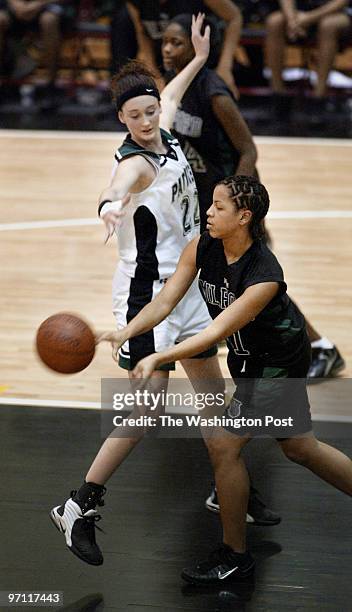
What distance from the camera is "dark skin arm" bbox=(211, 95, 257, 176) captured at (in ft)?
18.1

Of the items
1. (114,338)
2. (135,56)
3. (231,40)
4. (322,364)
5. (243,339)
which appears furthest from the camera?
(135,56)

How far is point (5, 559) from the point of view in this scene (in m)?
4.44

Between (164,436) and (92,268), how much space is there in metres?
2.83

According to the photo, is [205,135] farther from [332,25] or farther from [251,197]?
[332,25]

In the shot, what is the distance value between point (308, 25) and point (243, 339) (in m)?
9.31

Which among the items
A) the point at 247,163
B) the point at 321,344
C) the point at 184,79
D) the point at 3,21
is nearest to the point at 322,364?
the point at 321,344

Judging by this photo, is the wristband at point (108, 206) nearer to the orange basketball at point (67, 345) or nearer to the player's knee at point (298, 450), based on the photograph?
the orange basketball at point (67, 345)

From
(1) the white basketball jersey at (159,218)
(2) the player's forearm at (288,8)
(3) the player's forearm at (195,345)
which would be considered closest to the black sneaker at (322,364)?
(1) the white basketball jersey at (159,218)

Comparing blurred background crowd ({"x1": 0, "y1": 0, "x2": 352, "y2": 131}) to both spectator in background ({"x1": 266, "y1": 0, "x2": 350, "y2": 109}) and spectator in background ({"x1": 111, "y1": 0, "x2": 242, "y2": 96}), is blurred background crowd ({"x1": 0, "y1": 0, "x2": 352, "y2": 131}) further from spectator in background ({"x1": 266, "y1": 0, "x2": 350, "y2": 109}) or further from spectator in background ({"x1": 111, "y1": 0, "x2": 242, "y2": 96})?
spectator in background ({"x1": 111, "y1": 0, "x2": 242, "y2": 96})

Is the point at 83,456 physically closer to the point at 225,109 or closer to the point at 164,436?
the point at 164,436

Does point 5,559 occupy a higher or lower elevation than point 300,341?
lower

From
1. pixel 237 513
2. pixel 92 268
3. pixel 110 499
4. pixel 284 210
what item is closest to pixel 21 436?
pixel 110 499

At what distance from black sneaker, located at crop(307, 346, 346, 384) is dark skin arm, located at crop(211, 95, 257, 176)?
4.36 feet

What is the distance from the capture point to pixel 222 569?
14.0 feet
